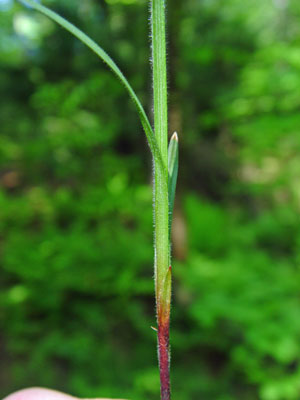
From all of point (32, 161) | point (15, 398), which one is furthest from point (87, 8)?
point (15, 398)

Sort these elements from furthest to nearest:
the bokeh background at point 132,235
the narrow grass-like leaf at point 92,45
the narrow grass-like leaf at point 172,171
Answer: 1. the bokeh background at point 132,235
2. the narrow grass-like leaf at point 172,171
3. the narrow grass-like leaf at point 92,45

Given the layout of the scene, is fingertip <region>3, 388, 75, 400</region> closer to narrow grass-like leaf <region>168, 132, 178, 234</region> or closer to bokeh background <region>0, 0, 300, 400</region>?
narrow grass-like leaf <region>168, 132, 178, 234</region>

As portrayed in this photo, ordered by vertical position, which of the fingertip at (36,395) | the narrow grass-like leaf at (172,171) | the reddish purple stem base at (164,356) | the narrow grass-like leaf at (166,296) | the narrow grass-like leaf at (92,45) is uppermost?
the narrow grass-like leaf at (92,45)

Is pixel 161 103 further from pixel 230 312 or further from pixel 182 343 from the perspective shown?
pixel 182 343

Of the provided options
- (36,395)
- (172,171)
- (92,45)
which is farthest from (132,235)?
(92,45)

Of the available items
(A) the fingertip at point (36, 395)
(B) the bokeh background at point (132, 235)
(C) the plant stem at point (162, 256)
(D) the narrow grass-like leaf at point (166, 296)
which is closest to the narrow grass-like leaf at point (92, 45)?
(C) the plant stem at point (162, 256)

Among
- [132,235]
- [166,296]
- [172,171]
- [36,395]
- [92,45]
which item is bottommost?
[36,395]

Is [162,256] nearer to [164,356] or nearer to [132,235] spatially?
[164,356]

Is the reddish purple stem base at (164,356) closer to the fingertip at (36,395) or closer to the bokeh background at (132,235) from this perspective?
the fingertip at (36,395)
